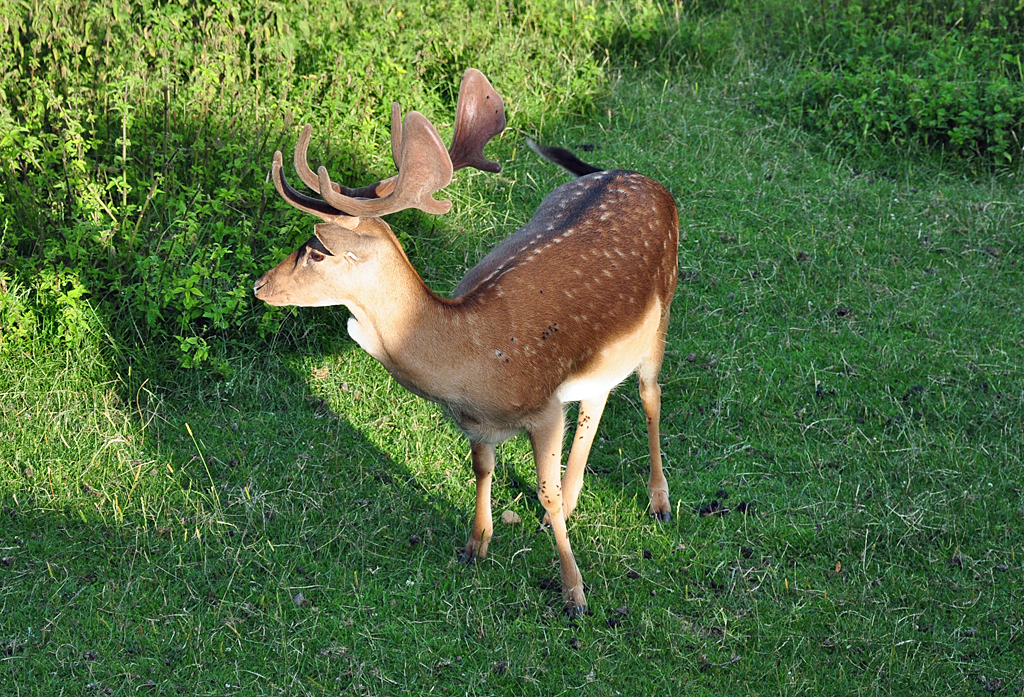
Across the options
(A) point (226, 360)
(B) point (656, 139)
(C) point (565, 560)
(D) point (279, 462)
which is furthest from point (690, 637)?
(B) point (656, 139)

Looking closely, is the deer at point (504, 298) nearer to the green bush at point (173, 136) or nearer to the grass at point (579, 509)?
the grass at point (579, 509)

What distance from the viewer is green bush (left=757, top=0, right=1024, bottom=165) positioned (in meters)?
7.93

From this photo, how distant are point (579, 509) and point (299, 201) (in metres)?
2.20

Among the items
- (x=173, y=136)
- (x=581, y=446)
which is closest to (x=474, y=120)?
(x=581, y=446)

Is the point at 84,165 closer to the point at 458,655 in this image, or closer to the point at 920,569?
the point at 458,655

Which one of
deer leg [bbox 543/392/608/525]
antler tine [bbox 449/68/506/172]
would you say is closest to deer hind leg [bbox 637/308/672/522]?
deer leg [bbox 543/392/608/525]

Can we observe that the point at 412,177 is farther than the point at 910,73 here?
No

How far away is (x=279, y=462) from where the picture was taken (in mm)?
5281

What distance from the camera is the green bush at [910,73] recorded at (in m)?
7.93

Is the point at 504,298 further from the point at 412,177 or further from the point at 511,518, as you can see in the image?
the point at 511,518

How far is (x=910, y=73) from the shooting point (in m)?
8.50

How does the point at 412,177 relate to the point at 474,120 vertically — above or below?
above

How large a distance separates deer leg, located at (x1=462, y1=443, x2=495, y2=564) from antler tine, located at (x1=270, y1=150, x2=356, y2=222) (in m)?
1.38

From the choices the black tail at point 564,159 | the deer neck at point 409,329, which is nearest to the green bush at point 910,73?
the black tail at point 564,159
